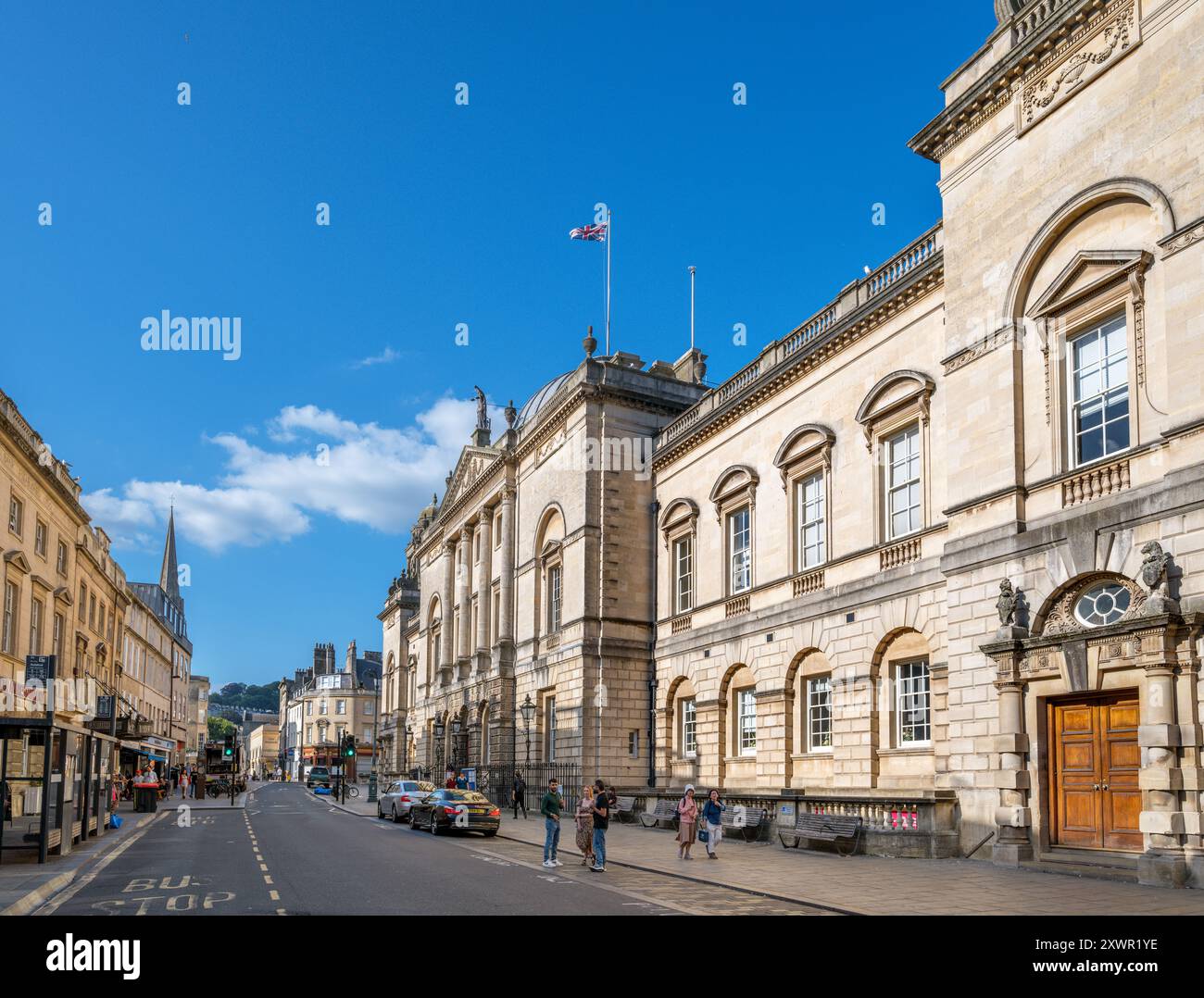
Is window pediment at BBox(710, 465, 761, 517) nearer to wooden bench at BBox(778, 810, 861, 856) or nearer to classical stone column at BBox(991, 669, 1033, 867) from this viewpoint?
wooden bench at BBox(778, 810, 861, 856)

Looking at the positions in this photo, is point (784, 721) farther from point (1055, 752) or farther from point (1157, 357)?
point (1157, 357)

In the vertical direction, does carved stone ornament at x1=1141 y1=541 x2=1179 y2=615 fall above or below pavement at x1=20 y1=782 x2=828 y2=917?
above

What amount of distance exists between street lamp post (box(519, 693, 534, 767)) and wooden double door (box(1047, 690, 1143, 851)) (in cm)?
2680

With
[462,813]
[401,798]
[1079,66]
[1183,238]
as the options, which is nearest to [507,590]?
[401,798]

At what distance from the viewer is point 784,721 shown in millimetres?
29484

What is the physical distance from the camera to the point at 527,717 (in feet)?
144

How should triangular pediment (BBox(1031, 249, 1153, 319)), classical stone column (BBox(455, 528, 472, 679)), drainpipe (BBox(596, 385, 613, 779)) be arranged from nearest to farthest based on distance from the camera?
triangular pediment (BBox(1031, 249, 1153, 319)), drainpipe (BBox(596, 385, 613, 779)), classical stone column (BBox(455, 528, 472, 679))

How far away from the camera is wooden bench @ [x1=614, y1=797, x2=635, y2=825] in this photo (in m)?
33.8

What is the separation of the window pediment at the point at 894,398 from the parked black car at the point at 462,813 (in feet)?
45.8

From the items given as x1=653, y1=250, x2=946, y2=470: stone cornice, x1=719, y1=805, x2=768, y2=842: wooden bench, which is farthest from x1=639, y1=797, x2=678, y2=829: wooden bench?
x1=653, y1=250, x2=946, y2=470: stone cornice

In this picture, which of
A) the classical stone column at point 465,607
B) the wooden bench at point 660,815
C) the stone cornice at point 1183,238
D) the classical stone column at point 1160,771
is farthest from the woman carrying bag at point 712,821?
the classical stone column at point 465,607

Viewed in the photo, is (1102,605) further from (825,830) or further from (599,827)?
(599,827)

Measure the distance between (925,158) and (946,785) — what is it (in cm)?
1275
